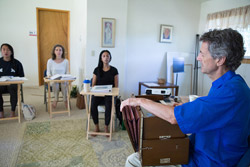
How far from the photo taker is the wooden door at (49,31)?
5246 mm

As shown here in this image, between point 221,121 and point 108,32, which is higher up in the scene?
point 108,32

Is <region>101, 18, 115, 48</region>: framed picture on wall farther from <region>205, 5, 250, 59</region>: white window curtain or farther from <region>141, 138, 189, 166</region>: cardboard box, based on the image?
<region>141, 138, 189, 166</region>: cardboard box

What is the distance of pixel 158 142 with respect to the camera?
94cm

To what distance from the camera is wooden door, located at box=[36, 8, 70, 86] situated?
525 cm

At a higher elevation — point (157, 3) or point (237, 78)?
point (157, 3)

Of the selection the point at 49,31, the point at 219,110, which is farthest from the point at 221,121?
the point at 49,31

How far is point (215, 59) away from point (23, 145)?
94.5 inches

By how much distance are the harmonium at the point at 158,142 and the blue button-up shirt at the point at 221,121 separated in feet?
0.32

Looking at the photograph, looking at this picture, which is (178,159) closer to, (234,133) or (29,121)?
(234,133)

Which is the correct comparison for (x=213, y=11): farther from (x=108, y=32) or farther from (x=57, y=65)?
(x=57, y=65)

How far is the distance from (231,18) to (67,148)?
375 cm

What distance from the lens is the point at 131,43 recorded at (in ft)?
12.8

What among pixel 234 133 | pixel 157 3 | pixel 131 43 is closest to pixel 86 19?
pixel 131 43

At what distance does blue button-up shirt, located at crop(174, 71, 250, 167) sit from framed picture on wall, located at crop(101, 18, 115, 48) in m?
2.81
